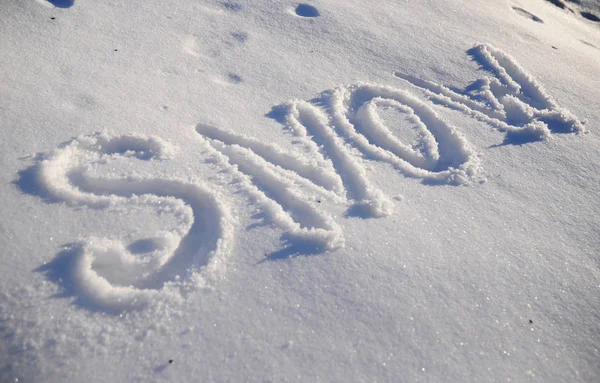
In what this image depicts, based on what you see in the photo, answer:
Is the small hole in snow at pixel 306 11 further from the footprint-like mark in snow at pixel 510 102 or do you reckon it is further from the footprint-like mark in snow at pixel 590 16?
the footprint-like mark in snow at pixel 590 16

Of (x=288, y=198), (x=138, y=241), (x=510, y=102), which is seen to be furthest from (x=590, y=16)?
(x=138, y=241)

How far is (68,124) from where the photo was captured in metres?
1.48

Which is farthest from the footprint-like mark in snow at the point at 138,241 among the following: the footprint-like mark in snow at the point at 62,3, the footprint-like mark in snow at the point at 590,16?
the footprint-like mark in snow at the point at 590,16

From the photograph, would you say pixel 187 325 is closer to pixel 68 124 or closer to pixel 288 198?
pixel 288 198

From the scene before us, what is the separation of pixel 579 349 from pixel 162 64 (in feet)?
5.84

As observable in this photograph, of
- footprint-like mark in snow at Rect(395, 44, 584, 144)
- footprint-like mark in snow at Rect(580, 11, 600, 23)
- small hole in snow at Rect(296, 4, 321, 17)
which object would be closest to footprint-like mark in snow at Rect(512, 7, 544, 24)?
footprint-like mark in snow at Rect(580, 11, 600, 23)

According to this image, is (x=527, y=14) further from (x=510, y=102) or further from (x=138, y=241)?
(x=138, y=241)

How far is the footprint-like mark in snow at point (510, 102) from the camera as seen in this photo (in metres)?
1.78

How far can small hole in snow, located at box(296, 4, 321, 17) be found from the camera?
2170 mm

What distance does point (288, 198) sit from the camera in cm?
141

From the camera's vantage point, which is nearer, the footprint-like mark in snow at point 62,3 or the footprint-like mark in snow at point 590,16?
the footprint-like mark in snow at point 62,3

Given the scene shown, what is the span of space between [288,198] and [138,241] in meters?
0.48

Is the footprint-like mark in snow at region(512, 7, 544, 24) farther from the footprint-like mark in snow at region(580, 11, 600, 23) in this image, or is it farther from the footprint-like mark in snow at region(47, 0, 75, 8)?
the footprint-like mark in snow at region(47, 0, 75, 8)

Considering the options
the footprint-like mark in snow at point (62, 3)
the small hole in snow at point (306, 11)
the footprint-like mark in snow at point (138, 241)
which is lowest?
the footprint-like mark in snow at point (138, 241)
